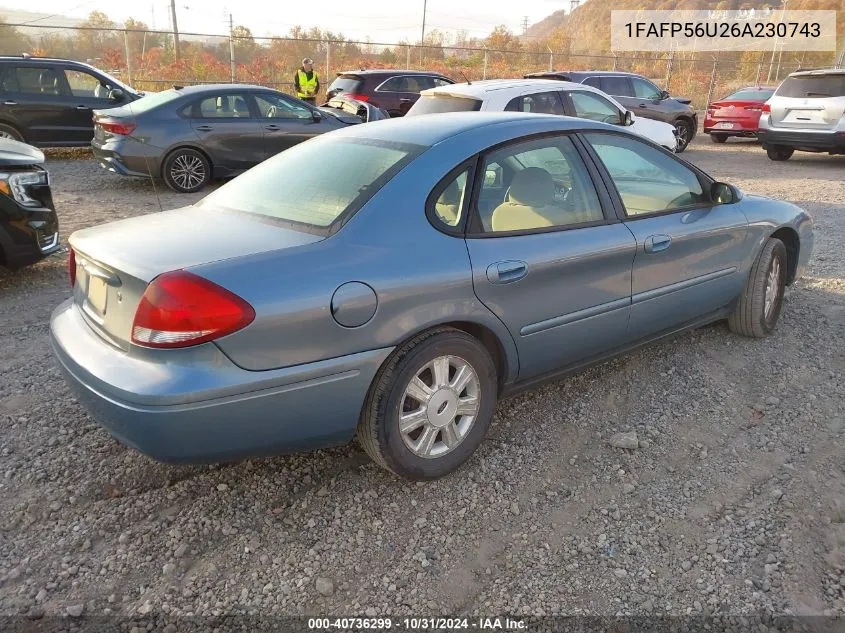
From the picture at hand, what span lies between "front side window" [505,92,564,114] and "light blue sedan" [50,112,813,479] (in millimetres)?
4339

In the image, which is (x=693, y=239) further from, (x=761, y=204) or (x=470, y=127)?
(x=470, y=127)

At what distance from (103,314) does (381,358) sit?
3.58 ft

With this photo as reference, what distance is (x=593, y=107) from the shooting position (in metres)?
9.23

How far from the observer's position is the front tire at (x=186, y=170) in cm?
917

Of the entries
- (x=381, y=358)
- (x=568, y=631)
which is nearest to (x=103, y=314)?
(x=381, y=358)

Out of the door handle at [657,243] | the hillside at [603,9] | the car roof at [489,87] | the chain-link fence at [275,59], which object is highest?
the hillside at [603,9]

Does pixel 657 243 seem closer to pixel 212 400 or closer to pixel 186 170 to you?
pixel 212 400

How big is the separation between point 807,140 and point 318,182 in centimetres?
1192

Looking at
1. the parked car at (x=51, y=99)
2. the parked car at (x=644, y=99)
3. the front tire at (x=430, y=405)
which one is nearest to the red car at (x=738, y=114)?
the parked car at (x=644, y=99)

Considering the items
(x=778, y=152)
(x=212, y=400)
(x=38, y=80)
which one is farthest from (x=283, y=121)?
(x=778, y=152)

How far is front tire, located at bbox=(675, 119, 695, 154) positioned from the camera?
579 inches

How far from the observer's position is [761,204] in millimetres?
4363

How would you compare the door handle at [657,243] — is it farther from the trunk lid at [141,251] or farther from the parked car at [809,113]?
the parked car at [809,113]

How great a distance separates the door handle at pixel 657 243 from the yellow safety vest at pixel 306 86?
11555 millimetres
